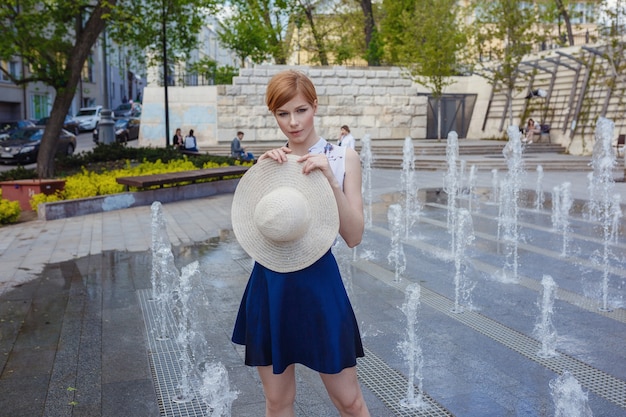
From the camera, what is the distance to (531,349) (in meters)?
4.86

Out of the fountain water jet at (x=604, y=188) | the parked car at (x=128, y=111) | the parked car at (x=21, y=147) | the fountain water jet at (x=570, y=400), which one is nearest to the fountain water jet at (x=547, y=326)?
the fountain water jet at (x=604, y=188)

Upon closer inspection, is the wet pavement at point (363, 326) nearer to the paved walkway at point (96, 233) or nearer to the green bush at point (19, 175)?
the paved walkway at point (96, 233)

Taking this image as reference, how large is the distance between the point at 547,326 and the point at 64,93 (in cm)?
1348

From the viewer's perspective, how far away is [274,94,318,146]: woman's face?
2.52 m

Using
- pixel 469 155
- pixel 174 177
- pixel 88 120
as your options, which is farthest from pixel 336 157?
pixel 88 120

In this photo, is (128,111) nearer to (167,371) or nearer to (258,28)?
(258,28)

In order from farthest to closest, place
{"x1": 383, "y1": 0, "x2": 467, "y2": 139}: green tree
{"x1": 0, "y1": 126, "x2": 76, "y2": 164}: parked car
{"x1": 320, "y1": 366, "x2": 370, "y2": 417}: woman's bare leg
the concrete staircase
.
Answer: {"x1": 383, "y1": 0, "x2": 467, "y2": 139}: green tree
{"x1": 0, "y1": 126, "x2": 76, "y2": 164}: parked car
the concrete staircase
{"x1": 320, "y1": 366, "x2": 370, "y2": 417}: woman's bare leg

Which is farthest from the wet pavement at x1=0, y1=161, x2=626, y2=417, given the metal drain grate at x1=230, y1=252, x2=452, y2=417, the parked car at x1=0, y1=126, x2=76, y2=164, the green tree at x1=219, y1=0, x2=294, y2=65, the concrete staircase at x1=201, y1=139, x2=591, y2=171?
the green tree at x1=219, y1=0, x2=294, y2=65

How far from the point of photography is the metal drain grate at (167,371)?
12.9ft

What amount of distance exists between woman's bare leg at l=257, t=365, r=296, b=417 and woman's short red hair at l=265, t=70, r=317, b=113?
3.33 feet

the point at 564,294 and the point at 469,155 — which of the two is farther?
the point at 469,155

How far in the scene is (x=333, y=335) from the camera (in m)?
2.53

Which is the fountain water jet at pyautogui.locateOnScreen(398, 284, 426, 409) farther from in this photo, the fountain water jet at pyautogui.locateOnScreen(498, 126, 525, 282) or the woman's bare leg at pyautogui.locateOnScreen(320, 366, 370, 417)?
the fountain water jet at pyautogui.locateOnScreen(498, 126, 525, 282)

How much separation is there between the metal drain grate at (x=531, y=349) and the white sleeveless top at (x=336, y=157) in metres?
2.45
